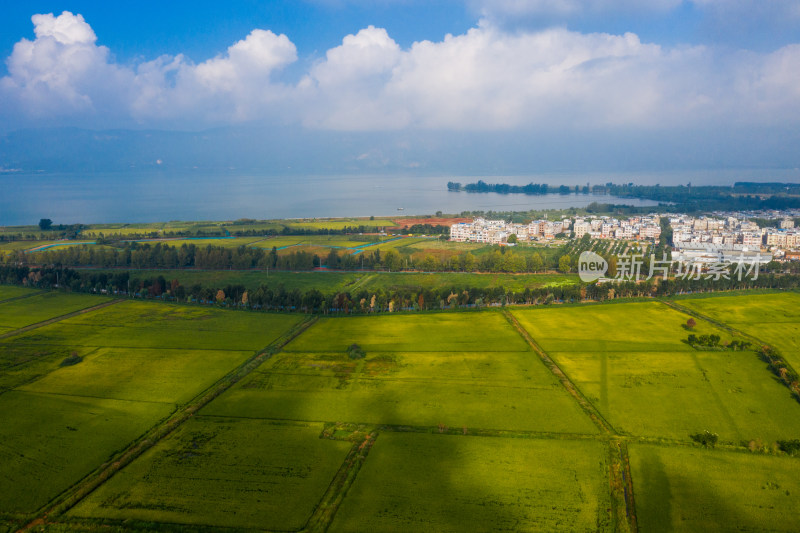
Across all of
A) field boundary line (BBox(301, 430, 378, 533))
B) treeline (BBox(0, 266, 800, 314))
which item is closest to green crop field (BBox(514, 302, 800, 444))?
treeline (BBox(0, 266, 800, 314))

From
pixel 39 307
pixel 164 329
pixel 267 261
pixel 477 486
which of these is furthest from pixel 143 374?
pixel 267 261

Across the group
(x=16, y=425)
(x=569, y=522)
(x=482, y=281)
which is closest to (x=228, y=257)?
(x=482, y=281)

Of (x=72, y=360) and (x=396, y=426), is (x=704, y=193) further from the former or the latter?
(x=72, y=360)

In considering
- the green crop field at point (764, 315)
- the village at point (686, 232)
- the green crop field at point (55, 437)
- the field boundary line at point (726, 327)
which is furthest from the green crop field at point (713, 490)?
the village at point (686, 232)

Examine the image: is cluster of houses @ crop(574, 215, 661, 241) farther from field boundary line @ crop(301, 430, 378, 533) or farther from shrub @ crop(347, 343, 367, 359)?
field boundary line @ crop(301, 430, 378, 533)

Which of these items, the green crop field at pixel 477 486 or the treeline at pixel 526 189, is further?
the treeline at pixel 526 189

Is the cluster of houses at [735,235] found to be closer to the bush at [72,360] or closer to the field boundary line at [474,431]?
the field boundary line at [474,431]
